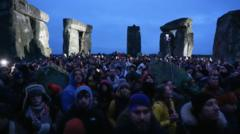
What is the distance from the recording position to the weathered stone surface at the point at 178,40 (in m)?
27.3

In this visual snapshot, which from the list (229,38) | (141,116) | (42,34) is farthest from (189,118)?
(42,34)

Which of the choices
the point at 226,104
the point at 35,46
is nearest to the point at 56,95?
the point at 226,104

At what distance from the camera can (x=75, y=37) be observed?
101 ft

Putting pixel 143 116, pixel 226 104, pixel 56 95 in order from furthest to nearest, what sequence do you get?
1. pixel 56 95
2. pixel 226 104
3. pixel 143 116

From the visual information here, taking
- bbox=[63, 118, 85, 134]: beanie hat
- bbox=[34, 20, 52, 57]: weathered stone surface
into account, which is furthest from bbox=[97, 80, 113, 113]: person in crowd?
bbox=[34, 20, 52, 57]: weathered stone surface

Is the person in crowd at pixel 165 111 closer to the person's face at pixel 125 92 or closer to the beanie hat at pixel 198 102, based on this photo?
the person's face at pixel 125 92

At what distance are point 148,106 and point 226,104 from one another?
1.75 metres

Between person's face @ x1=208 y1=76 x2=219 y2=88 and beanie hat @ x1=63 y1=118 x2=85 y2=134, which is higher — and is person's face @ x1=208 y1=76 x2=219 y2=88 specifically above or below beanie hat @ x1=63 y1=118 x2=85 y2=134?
above

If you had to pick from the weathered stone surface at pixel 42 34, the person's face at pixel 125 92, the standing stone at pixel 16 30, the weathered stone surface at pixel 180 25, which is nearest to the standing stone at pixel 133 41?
the weathered stone surface at pixel 180 25

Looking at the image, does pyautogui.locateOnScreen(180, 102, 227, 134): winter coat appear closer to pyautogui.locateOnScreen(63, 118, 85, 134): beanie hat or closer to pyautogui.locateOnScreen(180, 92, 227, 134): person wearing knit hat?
pyautogui.locateOnScreen(180, 92, 227, 134): person wearing knit hat

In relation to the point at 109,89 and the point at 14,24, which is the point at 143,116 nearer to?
the point at 109,89

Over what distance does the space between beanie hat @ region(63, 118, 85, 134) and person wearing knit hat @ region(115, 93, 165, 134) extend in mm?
483

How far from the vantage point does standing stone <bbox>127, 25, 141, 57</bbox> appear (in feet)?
96.2

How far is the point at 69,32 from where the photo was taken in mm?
29484
